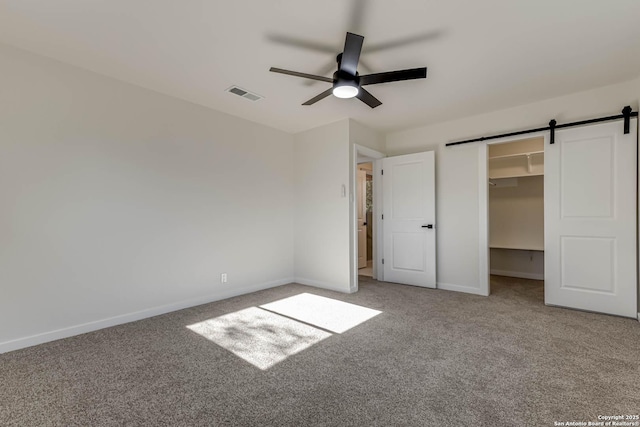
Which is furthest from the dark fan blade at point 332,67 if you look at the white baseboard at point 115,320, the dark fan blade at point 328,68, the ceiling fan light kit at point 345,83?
the white baseboard at point 115,320

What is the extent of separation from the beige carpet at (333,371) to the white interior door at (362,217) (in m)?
3.35

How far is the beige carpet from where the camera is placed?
65.4 inches

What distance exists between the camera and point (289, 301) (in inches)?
152

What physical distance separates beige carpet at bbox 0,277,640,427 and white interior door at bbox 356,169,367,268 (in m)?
3.35

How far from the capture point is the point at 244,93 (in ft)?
11.4

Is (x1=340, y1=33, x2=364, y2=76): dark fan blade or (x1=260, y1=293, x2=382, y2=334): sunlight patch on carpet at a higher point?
(x1=340, y1=33, x2=364, y2=76): dark fan blade

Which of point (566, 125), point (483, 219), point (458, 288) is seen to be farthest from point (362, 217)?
point (566, 125)

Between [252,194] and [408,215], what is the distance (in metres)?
2.52

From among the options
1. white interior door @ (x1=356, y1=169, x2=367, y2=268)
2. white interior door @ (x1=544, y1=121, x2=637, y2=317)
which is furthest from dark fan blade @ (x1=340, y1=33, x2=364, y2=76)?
white interior door @ (x1=356, y1=169, x2=367, y2=268)

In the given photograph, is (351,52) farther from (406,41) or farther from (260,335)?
(260,335)

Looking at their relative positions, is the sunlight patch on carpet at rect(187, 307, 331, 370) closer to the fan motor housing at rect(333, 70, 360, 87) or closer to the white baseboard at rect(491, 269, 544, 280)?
the fan motor housing at rect(333, 70, 360, 87)

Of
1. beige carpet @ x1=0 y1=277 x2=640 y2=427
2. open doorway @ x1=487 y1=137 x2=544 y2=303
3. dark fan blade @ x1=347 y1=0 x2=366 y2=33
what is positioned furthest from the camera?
open doorway @ x1=487 y1=137 x2=544 y2=303

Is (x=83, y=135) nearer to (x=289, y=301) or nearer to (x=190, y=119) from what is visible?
(x=190, y=119)

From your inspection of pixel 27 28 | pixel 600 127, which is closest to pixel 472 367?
pixel 600 127
